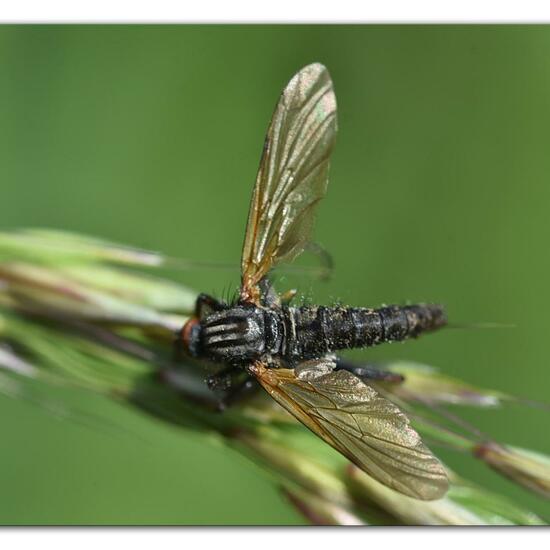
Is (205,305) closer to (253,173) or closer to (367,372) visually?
(367,372)

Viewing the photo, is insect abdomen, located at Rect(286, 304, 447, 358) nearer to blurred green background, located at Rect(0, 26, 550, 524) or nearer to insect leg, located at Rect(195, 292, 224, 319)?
insect leg, located at Rect(195, 292, 224, 319)

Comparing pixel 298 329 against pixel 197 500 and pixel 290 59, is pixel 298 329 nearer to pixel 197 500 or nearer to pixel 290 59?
pixel 197 500

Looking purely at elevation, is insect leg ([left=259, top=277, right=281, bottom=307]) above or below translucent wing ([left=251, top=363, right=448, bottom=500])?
above

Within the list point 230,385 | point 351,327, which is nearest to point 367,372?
point 351,327
